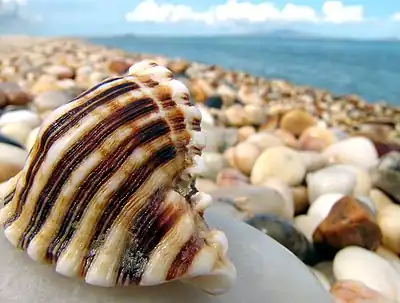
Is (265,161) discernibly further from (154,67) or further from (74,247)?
(74,247)

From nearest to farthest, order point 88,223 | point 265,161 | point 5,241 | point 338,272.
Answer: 1. point 88,223
2. point 5,241
3. point 338,272
4. point 265,161

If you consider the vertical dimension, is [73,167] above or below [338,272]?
above

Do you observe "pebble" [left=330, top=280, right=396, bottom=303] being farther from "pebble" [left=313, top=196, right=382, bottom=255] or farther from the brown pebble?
the brown pebble

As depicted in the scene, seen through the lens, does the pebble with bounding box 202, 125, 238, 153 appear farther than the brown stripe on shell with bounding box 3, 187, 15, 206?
Yes

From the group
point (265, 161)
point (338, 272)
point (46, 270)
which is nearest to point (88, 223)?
point (46, 270)

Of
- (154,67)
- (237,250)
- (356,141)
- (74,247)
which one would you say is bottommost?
(356,141)

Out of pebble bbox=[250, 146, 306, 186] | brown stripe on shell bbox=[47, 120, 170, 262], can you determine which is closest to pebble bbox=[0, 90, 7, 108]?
pebble bbox=[250, 146, 306, 186]

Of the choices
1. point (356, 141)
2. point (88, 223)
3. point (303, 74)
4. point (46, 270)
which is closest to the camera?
point (88, 223)
